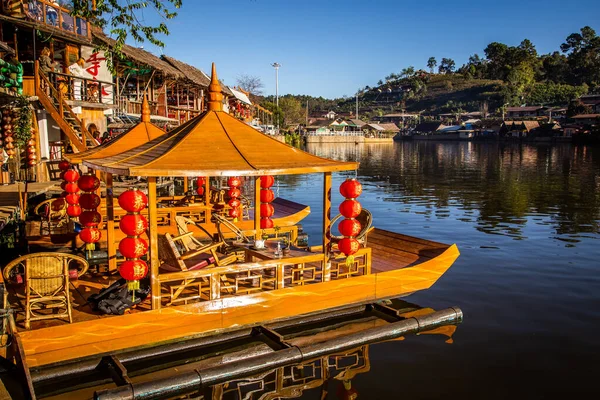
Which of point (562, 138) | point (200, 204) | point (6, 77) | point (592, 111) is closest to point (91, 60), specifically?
point (6, 77)

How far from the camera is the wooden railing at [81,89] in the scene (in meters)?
18.6

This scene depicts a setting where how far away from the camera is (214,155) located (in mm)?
7328

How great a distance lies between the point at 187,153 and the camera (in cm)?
722

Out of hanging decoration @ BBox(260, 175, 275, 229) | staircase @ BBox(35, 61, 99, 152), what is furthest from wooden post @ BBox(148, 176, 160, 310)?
staircase @ BBox(35, 61, 99, 152)

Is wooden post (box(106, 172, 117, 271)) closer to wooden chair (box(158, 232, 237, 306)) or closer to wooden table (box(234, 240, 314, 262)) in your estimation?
wooden chair (box(158, 232, 237, 306))

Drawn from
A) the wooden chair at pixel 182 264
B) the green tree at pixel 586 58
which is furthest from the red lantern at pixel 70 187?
the green tree at pixel 586 58

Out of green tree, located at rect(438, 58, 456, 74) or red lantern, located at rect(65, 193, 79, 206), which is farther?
green tree, located at rect(438, 58, 456, 74)

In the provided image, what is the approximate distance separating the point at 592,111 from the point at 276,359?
8952 cm

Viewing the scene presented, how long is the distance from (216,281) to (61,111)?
1233cm

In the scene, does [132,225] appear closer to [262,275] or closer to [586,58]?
[262,275]

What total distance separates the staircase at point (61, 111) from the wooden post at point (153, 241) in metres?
10.6

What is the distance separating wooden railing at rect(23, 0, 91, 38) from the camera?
17.6 m

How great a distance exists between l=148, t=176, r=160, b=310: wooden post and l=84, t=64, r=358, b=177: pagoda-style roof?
1.11 feet

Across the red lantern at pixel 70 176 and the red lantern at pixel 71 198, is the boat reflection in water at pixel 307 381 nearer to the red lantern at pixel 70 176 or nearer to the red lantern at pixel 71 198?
the red lantern at pixel 71 198
